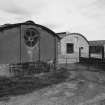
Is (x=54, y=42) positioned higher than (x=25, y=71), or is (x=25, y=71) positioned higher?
(x=54, y=42)

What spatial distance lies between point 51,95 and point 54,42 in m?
11.0

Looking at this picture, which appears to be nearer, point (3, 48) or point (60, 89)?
point (60, 89)

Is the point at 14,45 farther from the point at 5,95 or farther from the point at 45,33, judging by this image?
the point at 5,95

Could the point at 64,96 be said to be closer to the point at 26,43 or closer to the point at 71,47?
the point at 26,43

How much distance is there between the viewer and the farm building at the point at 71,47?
2703cm

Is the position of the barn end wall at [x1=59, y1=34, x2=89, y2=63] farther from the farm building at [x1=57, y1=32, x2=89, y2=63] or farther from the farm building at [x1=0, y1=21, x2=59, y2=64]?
the farm building at [x1=0, y1=21, x2=59, y2=64]

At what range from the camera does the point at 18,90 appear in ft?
37.2

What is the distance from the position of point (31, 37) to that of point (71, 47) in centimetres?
1177

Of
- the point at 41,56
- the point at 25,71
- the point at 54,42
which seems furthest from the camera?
the point at 54,42

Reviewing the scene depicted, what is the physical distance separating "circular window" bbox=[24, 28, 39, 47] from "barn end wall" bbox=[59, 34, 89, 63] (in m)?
8.80

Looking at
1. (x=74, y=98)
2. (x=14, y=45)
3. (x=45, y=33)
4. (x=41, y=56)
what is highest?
(x=45, y=33)

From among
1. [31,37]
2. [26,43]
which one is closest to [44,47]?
[31,37]

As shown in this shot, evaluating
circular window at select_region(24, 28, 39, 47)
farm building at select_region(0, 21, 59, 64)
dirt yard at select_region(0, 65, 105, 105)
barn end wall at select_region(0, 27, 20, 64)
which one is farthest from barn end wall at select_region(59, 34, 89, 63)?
dirt yard at select_region(0, 65, 105, 105)

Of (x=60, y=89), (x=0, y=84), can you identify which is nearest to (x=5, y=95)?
(x=0, y=84)
